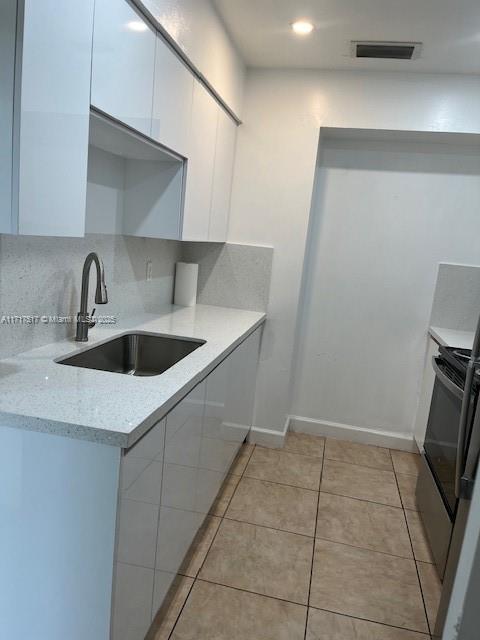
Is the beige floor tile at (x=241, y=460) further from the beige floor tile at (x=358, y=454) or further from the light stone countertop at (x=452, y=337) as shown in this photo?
the light stone countertop at (x=452, y=337)

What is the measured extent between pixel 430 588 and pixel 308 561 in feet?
1.73

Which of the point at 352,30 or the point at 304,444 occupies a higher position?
the point at 352,30

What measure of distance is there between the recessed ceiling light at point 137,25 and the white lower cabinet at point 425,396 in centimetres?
246

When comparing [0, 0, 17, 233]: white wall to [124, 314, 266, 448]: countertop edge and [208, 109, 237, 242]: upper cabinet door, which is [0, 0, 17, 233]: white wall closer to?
[124, 314, 266, 448]: countertop edge

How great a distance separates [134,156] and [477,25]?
1.70m

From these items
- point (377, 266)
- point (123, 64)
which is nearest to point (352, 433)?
point (377, 266)

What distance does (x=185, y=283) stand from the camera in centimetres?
301

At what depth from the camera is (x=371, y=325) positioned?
3357 mm

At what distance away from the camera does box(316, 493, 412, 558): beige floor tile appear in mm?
2291

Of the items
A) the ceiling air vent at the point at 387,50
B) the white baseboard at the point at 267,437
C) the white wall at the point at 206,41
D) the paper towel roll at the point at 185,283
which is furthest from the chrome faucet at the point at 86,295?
the ceiling air vent at the point at 387,50

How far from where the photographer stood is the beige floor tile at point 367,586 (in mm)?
1857

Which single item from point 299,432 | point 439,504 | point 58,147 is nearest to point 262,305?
point 299,432

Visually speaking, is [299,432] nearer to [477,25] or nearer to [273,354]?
[273,354]

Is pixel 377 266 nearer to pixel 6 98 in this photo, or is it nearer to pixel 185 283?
pixel 185 283
